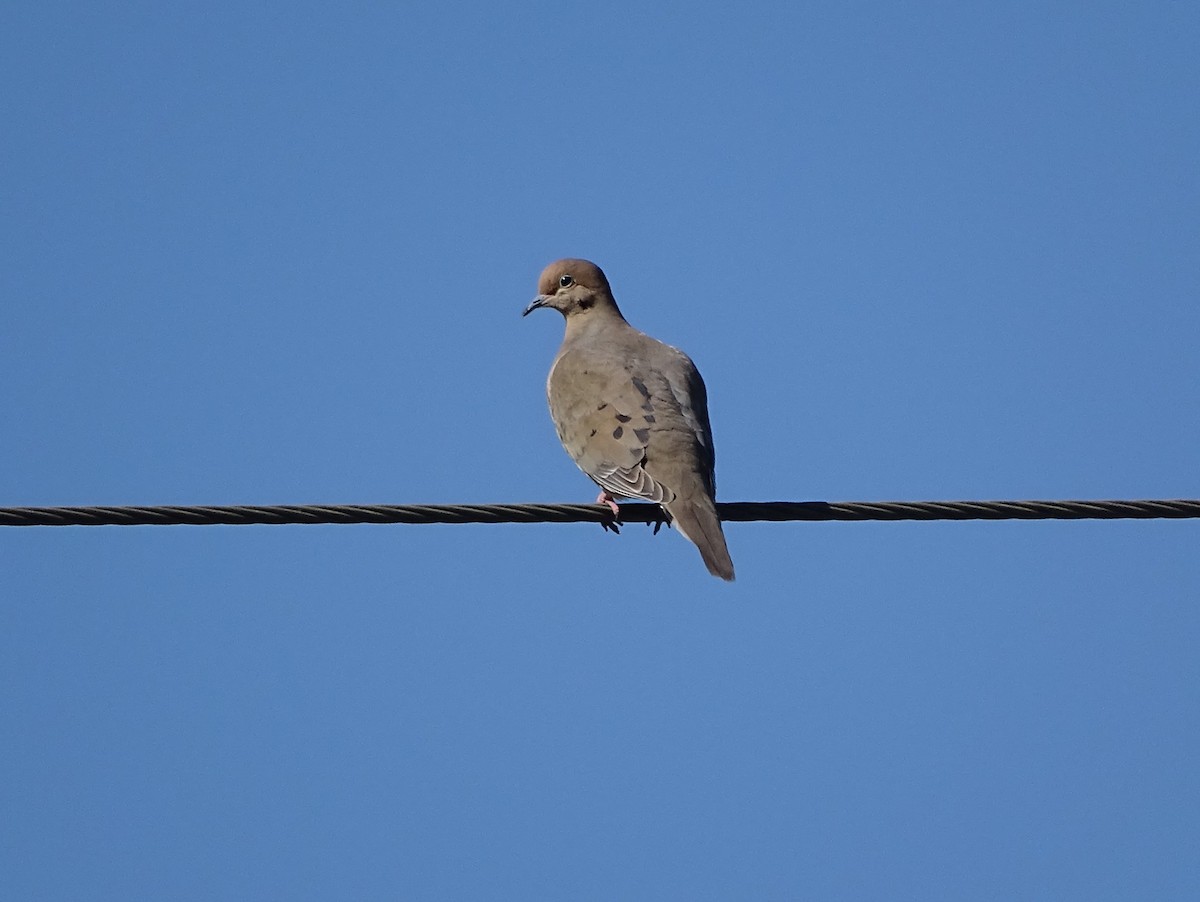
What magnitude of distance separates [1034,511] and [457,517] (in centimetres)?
171

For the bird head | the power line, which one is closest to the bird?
the bird head

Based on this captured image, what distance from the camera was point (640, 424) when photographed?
6.47 m

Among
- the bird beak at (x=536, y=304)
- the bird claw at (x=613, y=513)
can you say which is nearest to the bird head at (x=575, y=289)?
the bird beak at (x=536, y=304)

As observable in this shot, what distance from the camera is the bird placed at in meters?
5.98

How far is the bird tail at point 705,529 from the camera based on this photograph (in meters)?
5.70

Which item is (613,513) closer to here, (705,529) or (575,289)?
(705,529)

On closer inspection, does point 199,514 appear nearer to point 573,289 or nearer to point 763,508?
point 763,508

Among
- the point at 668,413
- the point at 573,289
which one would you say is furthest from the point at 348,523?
the point at 573,289

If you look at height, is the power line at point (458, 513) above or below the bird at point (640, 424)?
below

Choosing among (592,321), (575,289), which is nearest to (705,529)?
(592,321)

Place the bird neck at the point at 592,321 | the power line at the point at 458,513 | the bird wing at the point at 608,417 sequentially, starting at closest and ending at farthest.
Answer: the power line at the point at 458,513 → the bird wing at the point at 608,417 → the bird neck at the point at 592,321

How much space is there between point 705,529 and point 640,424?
2.58ft

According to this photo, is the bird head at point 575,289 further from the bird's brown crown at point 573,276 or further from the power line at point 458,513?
the power line at point 458,513

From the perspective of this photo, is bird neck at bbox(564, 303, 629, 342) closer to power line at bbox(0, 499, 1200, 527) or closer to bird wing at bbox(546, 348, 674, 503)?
bird wing at bbox(546, 348, 674, 503)
